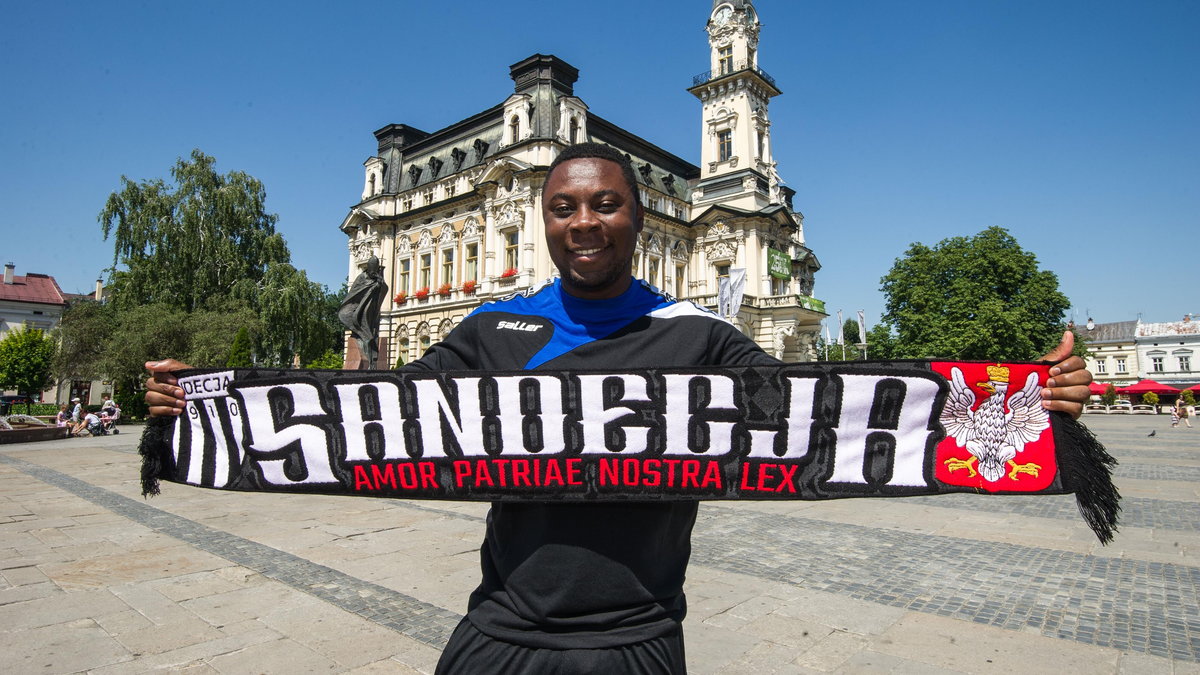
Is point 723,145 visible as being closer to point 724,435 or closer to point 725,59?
point 725,59

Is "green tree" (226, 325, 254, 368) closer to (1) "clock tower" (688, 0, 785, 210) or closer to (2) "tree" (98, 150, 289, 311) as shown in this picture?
(2) "tree" (98, 150, 289, 311)

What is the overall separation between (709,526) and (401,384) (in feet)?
21.9

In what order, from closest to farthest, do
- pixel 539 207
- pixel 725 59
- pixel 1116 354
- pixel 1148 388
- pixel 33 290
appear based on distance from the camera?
pixel 539 207 < pixel 725 59 < pixel 1148 388 < pixel 33 290 < pixel 1116 354

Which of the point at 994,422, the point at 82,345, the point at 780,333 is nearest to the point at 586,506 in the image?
the point at 994,422

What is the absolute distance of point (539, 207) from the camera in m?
36.0

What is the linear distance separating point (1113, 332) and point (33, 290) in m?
121

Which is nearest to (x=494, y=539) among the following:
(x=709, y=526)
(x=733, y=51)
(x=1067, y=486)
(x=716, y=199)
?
(x=1067, y=486)

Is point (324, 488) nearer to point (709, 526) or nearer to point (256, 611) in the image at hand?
point (256, 611)

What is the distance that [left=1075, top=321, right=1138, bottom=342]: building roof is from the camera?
3012 inches

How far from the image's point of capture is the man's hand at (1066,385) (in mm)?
1882

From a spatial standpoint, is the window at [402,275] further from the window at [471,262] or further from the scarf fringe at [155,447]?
the scarf fringe at [155,447]

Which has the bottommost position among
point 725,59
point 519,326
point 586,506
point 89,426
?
point 89,426

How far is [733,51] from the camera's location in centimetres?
3928

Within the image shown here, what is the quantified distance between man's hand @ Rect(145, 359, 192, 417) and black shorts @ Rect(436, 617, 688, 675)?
1.35m
